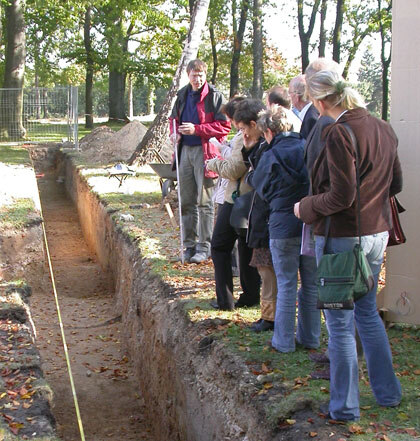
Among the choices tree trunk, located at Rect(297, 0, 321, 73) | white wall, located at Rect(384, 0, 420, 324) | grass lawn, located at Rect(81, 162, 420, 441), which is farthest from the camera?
tree trunk, located at Rect(297, 0, 321, 73)

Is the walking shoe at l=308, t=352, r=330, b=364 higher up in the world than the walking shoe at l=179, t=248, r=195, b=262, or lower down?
lower down

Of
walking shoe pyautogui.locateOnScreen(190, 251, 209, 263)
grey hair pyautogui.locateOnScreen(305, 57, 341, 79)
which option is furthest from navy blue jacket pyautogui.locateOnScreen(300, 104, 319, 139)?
walking shoe pyautogui.locateOnScreen(190, 251, 209, 263)

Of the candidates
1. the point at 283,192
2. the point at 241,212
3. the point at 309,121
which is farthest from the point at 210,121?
the point at 283,192

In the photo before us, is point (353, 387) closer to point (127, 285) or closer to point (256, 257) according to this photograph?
point (256, 257)

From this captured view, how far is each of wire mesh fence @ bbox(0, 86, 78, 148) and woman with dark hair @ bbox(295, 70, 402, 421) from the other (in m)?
19.2

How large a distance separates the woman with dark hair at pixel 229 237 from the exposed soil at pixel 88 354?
1.53 m

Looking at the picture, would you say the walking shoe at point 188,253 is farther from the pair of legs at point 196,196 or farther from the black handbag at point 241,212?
the black handbag at point 241,212

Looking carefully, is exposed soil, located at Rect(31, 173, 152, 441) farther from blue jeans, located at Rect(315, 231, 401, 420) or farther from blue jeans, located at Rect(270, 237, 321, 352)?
blue jeans, located at Rect(315, 231, 401, 420)

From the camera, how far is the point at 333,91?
385cm

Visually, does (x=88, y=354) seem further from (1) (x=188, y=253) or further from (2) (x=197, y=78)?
(2) (x=197, y=78)

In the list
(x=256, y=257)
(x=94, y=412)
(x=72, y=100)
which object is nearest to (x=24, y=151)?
(x=72, y=100)

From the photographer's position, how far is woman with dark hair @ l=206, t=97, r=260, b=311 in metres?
5.80

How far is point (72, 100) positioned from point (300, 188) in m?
18.4

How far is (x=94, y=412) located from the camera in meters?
6.62
